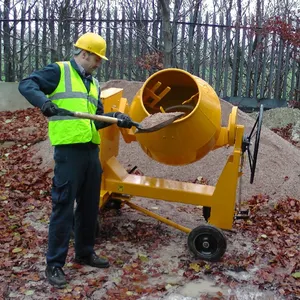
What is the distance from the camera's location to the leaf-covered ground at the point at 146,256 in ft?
11.8

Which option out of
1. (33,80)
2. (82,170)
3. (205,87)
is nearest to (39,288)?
(82,170)

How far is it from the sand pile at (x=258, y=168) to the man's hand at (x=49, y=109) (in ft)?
10.2

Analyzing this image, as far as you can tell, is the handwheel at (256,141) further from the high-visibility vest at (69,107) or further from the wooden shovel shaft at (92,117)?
the high-visibility vest at (69,107)

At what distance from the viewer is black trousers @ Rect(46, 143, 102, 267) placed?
3510 mm

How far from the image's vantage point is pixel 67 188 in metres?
3.51

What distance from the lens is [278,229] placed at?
491cm

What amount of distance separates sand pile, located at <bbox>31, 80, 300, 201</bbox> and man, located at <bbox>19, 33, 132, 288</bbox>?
2.59 meters

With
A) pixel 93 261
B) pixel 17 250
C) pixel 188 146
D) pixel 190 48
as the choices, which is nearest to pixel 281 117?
pixel 190 48

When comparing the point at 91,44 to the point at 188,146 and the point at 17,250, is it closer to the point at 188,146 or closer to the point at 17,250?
the point at 188,146

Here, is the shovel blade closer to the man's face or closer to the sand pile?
the man's face

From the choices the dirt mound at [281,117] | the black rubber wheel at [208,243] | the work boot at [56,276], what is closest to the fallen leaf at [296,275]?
the black rubber wheel at [208,243]

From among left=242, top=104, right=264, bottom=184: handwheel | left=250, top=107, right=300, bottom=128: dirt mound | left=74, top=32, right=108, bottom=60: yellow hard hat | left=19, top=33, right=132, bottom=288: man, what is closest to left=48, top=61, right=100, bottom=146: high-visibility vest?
left=19, top=33, right=132, bottom=288: man

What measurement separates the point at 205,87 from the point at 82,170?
4.28 ft

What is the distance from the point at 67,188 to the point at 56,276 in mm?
644
